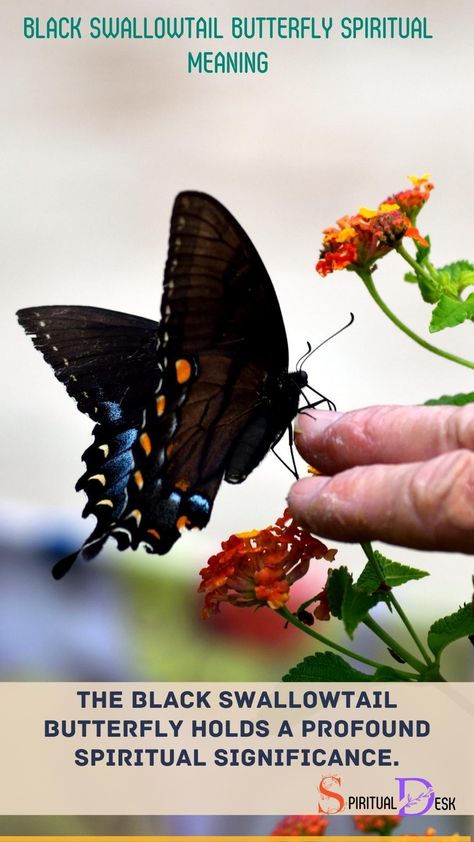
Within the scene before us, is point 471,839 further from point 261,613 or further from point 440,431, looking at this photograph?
point 440,431

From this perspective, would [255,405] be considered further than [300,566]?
Yes

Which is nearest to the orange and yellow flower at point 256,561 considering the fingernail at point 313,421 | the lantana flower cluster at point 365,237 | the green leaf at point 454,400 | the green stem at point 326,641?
the green stem at point 326,641

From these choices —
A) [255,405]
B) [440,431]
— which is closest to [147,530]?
[255,405]

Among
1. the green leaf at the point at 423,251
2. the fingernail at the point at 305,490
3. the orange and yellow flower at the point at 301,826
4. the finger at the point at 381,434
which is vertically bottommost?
the orange and yellow flower at the point at 301,826

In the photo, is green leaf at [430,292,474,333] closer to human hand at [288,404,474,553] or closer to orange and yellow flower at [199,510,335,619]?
human hand at [288,404,474,553]

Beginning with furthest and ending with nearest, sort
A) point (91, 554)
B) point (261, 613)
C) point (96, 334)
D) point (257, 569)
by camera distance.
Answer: point (261, 613) < point (96, 334) < point (91, 554) < point (257, 569)

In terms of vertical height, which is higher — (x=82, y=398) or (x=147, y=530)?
(x=82, y=398)

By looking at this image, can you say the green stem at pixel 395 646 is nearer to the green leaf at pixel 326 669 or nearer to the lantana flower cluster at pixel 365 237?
the green leaf at pixel 326 669
